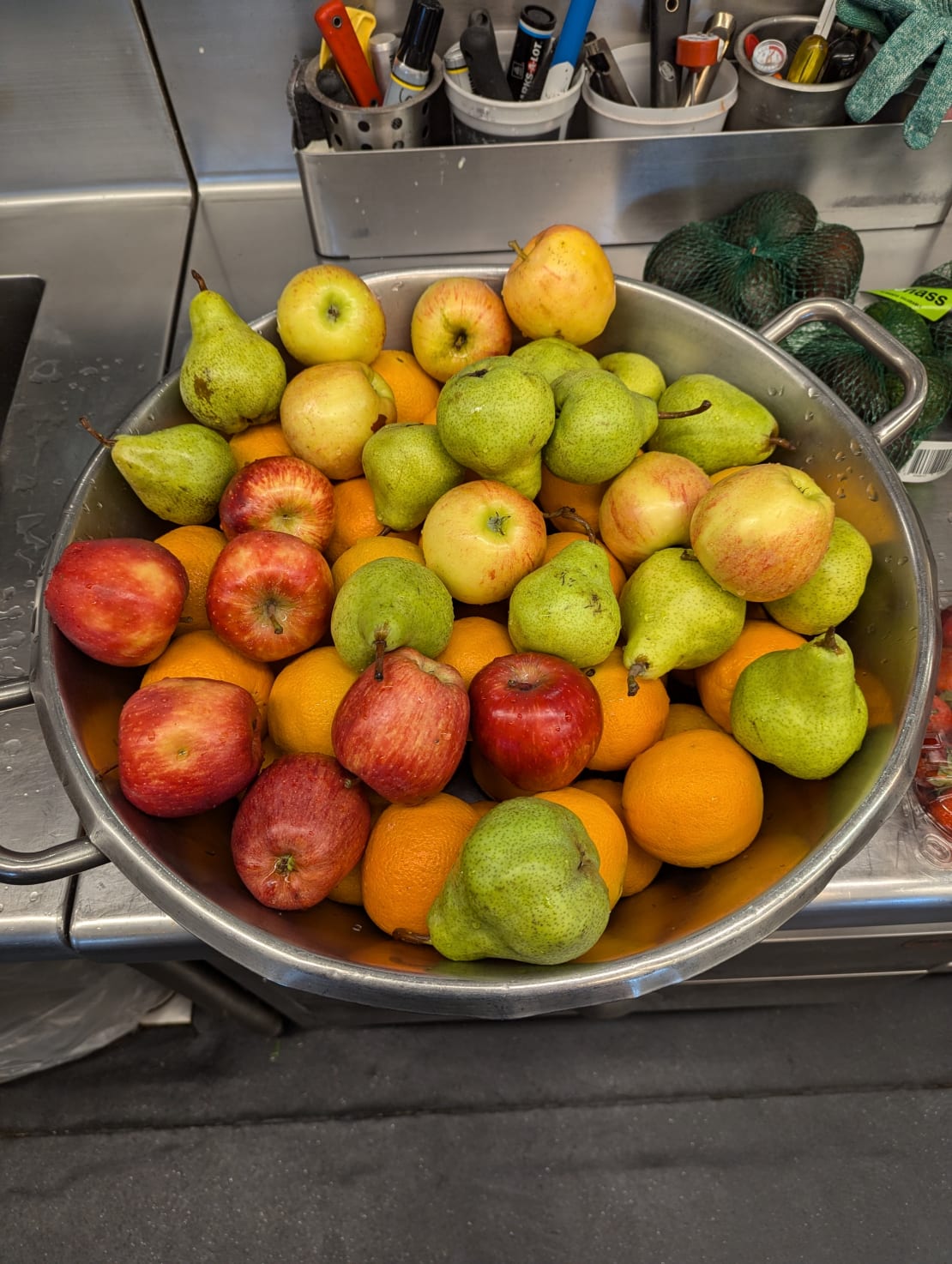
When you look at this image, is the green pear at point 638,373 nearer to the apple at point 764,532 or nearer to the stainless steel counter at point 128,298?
the apple at point 764,532

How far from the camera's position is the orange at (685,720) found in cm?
97

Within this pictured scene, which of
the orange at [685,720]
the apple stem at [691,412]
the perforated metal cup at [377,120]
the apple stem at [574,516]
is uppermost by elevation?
the perforated metal cup at [377,120]

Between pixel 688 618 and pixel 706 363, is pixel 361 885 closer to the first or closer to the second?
pixel 688 618

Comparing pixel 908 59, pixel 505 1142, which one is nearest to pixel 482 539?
pixel 908 59

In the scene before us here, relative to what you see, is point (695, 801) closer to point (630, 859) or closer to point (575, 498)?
point (630, 859)

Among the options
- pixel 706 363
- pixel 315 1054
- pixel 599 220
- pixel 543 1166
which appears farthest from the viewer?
pixel 315 1054

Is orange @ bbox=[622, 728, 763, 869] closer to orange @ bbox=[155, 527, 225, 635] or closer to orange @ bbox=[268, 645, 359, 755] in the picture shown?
orange @ bbox=[268, 645, 359, 755]

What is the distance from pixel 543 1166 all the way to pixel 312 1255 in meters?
0.48

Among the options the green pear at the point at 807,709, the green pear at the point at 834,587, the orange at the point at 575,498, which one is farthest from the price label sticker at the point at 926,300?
the green pear at the point at 807,709

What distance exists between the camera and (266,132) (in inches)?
66.9

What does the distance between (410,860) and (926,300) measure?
119 centimetres

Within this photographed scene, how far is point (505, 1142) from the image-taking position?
5.49ft

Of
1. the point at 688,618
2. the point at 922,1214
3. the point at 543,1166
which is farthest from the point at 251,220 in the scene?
the point at 922,1214

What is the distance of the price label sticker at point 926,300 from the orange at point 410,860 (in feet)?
3.54
